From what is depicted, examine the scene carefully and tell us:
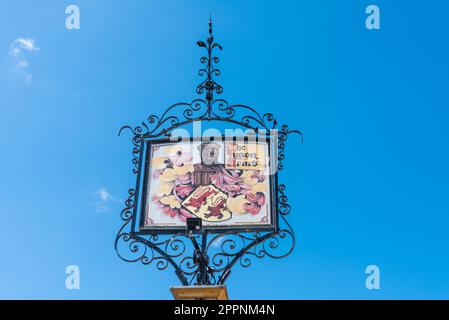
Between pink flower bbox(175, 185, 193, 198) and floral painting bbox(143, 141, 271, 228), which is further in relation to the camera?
pink flower bbox(175, 185, 193, 198)

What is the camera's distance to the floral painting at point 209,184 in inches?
300

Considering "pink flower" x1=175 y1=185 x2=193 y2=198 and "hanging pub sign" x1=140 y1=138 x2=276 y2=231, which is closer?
"hanging pub sign" x1=140 y1=138 x2=276 y2=231

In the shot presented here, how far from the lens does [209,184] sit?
7.88m

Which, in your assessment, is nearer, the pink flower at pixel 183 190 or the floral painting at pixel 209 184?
the floral painting at pixel 209 184

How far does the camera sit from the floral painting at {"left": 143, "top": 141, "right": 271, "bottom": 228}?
300 inches

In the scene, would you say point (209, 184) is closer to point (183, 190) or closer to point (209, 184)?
point (209, 184)

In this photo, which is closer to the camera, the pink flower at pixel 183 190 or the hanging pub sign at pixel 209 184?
the hanging pub sign at pixel 209 184

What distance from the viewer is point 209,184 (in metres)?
7.88

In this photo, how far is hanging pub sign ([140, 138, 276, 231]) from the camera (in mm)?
7590

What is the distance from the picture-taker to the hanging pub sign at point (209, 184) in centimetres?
759

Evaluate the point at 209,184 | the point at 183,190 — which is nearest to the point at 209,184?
the point at 209,184

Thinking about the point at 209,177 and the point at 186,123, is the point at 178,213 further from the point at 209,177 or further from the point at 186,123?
the point at 186,123
